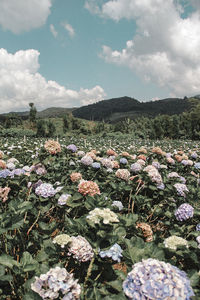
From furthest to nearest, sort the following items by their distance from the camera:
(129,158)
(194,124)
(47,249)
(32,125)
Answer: (32,125), (194,124), (129,158), (47,249)

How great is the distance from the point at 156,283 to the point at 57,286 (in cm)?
47

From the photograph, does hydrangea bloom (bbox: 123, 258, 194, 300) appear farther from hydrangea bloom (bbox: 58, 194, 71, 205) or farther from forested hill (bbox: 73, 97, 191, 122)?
forested hill (bbox: 73, 97, 191, 122)

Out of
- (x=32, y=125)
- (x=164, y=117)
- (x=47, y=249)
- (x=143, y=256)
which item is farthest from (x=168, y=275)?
(x=32, y=125)

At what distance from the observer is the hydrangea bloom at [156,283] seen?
0.83 metres

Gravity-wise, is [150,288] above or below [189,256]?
above

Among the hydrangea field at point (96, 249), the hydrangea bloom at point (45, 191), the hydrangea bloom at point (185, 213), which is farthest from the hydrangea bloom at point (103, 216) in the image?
the hydrangea bloom at point (185, 213)

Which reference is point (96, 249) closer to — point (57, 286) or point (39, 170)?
point (57, 286)

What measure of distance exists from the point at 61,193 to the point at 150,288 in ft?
4.69

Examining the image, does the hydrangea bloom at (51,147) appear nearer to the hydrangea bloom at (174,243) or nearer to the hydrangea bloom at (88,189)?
the hydrangea bloom at (88,189)

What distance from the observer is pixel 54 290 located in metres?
0.92

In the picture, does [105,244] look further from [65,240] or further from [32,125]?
[32,125]

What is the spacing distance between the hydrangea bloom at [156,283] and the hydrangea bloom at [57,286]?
0.88ft

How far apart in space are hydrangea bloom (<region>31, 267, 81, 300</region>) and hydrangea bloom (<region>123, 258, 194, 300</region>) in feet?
0.88

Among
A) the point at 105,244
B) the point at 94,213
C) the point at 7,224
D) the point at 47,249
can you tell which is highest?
the point at 94,213
